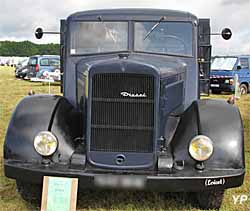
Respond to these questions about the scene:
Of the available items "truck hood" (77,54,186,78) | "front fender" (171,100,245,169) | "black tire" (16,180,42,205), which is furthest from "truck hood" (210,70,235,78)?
"black tire" (16,180,42,205)

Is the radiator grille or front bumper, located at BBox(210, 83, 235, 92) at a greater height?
the radiator grille

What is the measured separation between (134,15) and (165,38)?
525mm

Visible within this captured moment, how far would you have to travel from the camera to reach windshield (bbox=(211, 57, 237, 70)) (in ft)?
73.6

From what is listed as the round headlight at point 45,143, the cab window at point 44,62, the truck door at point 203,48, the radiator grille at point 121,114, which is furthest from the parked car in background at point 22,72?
the radiator grille at point 121,114

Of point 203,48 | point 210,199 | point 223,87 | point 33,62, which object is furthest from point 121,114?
point 33,62

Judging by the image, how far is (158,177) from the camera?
15.0ft

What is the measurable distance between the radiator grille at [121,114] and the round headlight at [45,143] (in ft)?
1.24

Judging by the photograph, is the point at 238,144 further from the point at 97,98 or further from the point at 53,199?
the point at 53,199

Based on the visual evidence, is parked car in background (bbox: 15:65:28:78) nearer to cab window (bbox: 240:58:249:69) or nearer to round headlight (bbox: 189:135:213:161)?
cab window (bbox: 240:58:249:69)

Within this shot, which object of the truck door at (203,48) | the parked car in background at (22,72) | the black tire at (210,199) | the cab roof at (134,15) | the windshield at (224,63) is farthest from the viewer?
the parked car in background at (22,72)

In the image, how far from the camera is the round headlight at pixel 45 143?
478 cm

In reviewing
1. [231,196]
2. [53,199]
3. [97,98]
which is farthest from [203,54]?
[53,199]

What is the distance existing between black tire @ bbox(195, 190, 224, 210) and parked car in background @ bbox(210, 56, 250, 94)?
17166mm

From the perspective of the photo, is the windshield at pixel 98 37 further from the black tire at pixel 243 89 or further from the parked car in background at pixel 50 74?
the parked car in background at pixel 50 74
